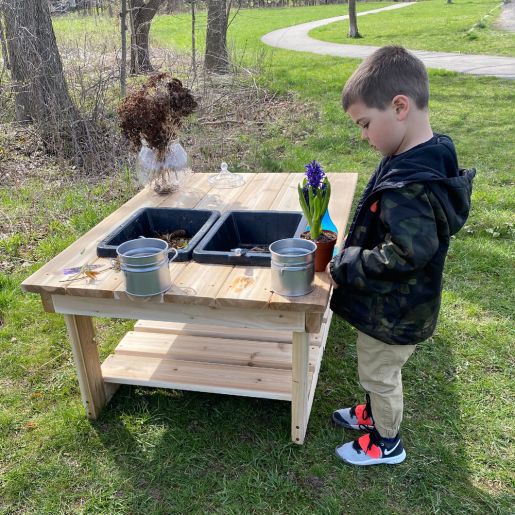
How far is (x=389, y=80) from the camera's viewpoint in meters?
1.69

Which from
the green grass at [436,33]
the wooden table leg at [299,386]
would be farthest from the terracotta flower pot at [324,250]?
the green grass at [436,33]

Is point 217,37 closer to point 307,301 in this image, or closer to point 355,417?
point 355,417

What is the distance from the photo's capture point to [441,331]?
9.88 feet

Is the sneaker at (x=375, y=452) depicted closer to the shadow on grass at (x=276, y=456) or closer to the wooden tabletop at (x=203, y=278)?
the shadow on grass at (x=276, y=456)

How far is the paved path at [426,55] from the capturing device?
998 centimetres

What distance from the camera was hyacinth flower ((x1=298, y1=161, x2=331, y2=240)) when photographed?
6.22 ft

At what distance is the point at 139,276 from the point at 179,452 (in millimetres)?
896

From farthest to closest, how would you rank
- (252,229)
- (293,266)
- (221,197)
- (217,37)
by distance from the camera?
(217,37), (221,197), (252,229), (293,266)

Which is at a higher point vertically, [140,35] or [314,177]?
[314,177]

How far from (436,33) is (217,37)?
1001cm

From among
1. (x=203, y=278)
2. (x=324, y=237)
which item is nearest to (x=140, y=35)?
(x=203, y=278)

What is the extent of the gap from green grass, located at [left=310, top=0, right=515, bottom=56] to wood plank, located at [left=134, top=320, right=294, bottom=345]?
11392 millimetres

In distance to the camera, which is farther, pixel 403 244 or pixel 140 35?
pixel 140 35

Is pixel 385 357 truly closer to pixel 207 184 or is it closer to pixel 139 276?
pixel 139 276
